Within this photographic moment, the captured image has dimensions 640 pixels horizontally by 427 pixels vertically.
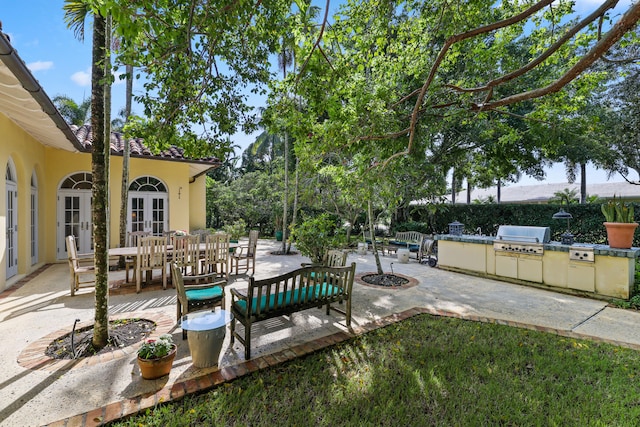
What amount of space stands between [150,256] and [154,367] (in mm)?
3592

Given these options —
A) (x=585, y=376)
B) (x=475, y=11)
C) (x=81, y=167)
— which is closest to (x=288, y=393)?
(x=585, y=376)

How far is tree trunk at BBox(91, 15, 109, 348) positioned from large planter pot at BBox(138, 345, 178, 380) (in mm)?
1058

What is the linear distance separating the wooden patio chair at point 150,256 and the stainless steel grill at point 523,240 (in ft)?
26.0

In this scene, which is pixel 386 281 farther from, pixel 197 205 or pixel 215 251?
pixel 197 205

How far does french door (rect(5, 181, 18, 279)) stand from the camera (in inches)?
242

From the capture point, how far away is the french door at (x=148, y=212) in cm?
979

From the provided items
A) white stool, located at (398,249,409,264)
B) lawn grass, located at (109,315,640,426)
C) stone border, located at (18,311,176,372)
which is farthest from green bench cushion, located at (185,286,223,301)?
white stool, located at (398,249,409,264)

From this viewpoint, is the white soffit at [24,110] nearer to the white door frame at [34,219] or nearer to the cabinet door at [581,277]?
the white door frame at [34,219]

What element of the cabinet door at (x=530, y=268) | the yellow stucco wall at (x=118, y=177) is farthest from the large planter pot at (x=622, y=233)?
the yellow stucco wall at (x=118, y=177)

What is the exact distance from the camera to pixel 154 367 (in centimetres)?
279

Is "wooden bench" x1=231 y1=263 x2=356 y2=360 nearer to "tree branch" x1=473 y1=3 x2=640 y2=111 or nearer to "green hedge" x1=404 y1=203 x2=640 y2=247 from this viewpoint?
"tree branch" x1=473 y1=3 x2=640 y2=111

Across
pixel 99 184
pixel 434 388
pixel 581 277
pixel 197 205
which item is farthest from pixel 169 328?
pixel 197 205

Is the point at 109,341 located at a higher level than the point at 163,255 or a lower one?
lower

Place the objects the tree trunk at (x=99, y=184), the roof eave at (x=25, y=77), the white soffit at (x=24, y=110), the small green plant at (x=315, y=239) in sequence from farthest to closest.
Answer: the small green plant at (x=315, y=239)
the white soffit at (x=24, y=110)
the tree trunk at (x=99, y=184)
the roof eave at (x=25, y=77)
